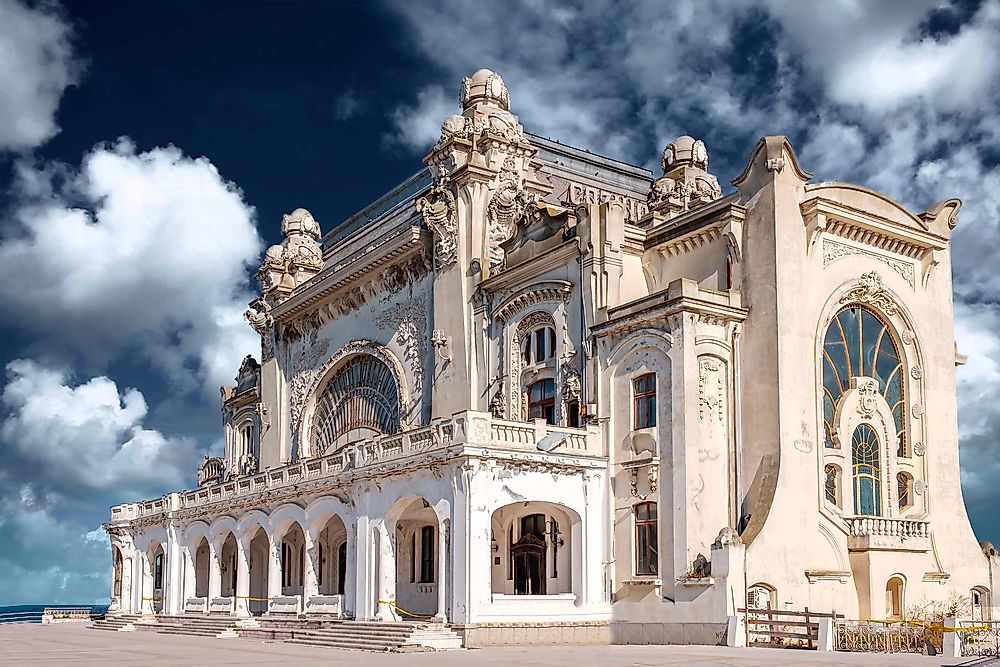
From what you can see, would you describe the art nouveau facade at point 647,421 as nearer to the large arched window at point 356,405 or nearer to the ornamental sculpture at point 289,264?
the large arched window at point 356,405

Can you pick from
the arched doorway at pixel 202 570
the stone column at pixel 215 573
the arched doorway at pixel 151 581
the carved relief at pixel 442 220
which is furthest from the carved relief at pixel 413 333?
the arched doorway at pixel 202 570

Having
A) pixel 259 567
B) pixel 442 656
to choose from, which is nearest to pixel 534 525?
pixel 442 656

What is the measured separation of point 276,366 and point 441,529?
26.6 m

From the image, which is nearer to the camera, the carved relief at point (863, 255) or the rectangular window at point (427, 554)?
the carved relief at point (863, 255)

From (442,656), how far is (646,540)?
8433 mm

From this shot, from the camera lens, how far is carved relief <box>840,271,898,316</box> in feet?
122

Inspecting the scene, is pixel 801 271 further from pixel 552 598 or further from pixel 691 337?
pixel 552 598

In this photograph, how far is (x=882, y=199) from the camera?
3791 cm

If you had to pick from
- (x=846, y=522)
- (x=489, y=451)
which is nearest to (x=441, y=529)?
(x=489, y=451)

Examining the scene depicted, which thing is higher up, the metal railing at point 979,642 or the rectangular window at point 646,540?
the rectangular window at point 646,540

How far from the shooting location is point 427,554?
1655 inches

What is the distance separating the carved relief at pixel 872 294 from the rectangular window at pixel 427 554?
15.9 meters

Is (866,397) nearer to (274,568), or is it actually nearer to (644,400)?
(644,400)

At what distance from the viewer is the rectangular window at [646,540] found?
113 feet
